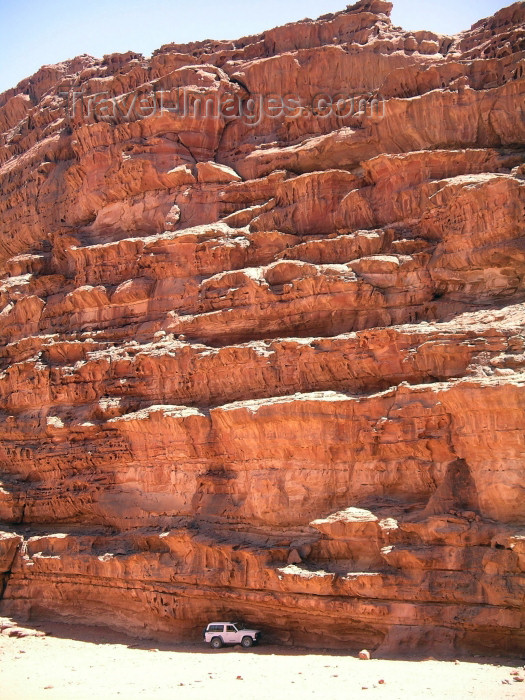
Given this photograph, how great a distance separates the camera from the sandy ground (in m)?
12.3

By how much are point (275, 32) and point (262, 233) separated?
1058 centimetres

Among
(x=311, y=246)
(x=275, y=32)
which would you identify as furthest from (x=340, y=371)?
(x=275, y=32)

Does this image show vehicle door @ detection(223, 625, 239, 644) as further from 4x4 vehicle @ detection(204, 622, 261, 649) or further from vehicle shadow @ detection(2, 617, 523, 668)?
vehicle shadow @ detection(2, 617, 523, 668)

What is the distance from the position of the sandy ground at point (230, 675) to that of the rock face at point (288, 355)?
1256mm

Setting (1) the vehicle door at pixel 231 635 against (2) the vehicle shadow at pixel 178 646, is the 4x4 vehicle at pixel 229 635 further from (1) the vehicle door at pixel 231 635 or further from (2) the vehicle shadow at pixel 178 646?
(2) the vehicle shadow at pixel 178 646

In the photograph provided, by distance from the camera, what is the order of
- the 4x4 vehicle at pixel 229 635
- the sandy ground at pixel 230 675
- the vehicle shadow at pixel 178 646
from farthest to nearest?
the 4x4 vehicle at pixel 229 635 < the vehicle shadow at pixel 178 646 < the sandy ground at pixel 230 675

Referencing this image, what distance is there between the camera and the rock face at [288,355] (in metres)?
15.8

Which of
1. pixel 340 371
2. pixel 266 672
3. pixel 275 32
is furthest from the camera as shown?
pixel 275 32

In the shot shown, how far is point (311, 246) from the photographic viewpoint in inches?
832

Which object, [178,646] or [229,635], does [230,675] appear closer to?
[229,635]

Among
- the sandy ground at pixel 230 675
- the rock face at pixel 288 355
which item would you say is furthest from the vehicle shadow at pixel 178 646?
the rock face at pixel 288 355

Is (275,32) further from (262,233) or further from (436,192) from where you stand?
(436,192)

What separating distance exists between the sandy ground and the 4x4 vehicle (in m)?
0.27

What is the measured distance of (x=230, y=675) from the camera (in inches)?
565
